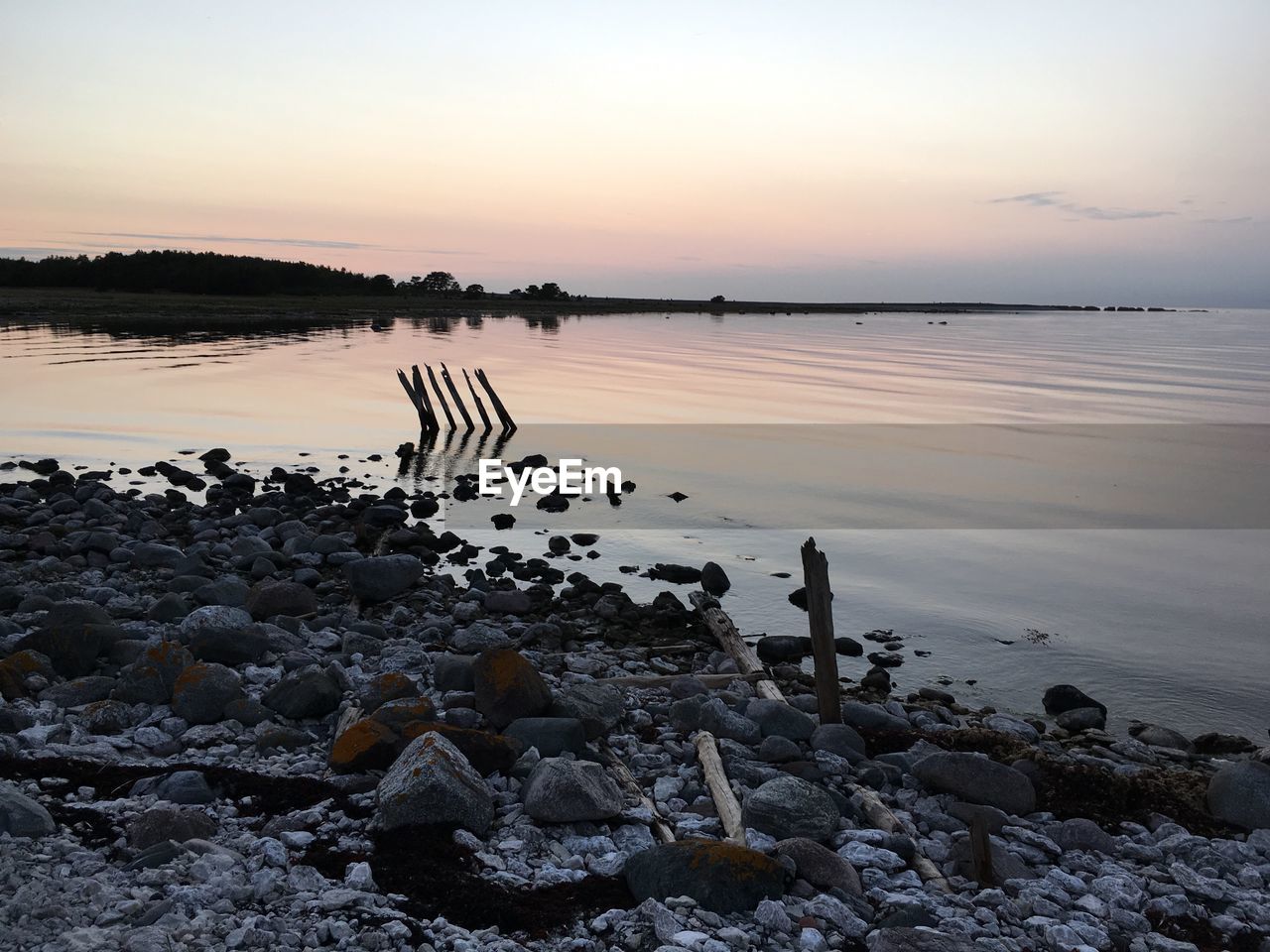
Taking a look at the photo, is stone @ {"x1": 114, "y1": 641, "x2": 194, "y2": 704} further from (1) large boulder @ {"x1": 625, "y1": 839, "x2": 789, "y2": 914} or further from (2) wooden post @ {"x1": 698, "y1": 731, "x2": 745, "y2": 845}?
(1) large boulder @ {"x1": 625, "y1": 839, "x2": 789, "y2": 914}

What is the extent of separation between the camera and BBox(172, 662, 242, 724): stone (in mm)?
7609

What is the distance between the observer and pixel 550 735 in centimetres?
734

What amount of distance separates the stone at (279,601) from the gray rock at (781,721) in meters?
5.62

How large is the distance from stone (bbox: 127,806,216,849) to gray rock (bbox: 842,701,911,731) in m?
5.57

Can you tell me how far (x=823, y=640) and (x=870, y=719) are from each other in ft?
3.13

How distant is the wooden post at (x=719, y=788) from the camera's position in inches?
249

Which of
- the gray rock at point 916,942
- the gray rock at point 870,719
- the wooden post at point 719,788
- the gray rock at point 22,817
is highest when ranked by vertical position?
the gray rock at point 22,817

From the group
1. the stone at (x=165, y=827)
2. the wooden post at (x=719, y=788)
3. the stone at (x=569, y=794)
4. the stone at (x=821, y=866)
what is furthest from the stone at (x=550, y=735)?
the stone at (x=165, y=827)

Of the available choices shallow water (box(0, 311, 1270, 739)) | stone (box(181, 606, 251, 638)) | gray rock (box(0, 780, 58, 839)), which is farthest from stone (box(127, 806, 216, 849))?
shallow water (box(0, 311, 1270, 739))

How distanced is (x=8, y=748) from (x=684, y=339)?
83.4 metres

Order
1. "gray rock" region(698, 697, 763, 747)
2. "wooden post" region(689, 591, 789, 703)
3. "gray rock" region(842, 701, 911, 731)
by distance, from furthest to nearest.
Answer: "wooden post" region(689, 591, 789, 703) → "gray rock" region(842, 701, 911, 731) → "gray rock" region(698, 697, 763, 747)

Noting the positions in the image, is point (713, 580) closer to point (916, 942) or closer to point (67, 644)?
point (67, 644)

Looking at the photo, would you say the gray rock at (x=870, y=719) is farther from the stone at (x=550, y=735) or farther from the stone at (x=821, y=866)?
the stone at (x=821, y=866)

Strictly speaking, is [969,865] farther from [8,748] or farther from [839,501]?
[839,501]
